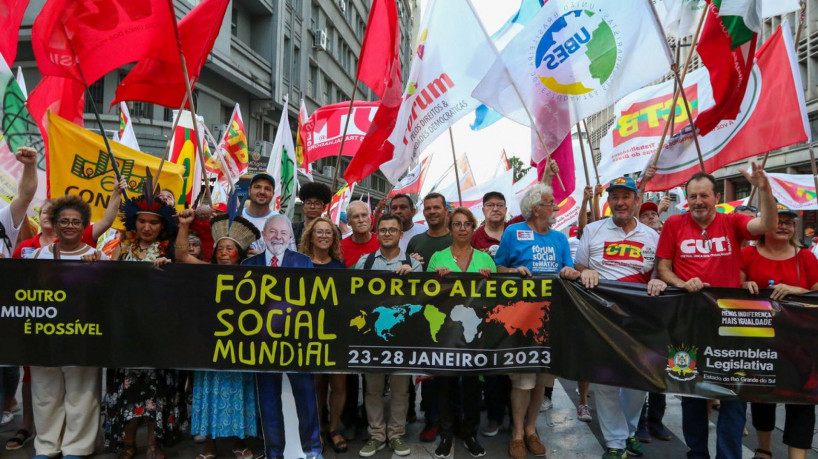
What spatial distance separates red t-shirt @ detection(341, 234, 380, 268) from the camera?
4996 mm

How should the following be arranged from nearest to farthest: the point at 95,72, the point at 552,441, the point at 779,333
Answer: the point at 779,333 → the point at 552,441 → the point at 95,72

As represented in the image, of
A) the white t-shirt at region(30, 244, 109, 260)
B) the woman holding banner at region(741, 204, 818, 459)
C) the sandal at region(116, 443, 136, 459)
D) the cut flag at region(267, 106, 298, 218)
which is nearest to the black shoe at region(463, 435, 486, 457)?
the woman holding banner at region(741, 204, 818, 459)

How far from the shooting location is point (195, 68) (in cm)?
532

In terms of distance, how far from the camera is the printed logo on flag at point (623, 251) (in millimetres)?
4309

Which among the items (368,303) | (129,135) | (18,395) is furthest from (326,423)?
(129,135)

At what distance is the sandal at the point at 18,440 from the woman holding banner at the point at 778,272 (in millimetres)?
5738

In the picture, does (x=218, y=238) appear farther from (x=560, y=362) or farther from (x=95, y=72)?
(x=560, y=362)

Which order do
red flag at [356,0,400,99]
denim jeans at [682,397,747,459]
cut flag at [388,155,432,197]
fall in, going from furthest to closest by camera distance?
cut flag at [388,155,432,197]
red flag at [356,0,400,99]
denim jeans at [682,397,747,459]

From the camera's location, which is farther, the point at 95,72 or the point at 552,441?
the point at 95,72

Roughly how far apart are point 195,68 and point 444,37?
2636mm

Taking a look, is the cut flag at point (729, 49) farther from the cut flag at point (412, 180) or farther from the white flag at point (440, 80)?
the cut flag at point (412, 180)

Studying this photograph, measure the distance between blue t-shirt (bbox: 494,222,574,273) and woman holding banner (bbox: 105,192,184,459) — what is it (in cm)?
274

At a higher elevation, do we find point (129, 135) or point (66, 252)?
point (129, 135)

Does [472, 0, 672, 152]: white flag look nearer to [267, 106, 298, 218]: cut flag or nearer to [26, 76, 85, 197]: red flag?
[267, 106, 298, 218]: cut flag
